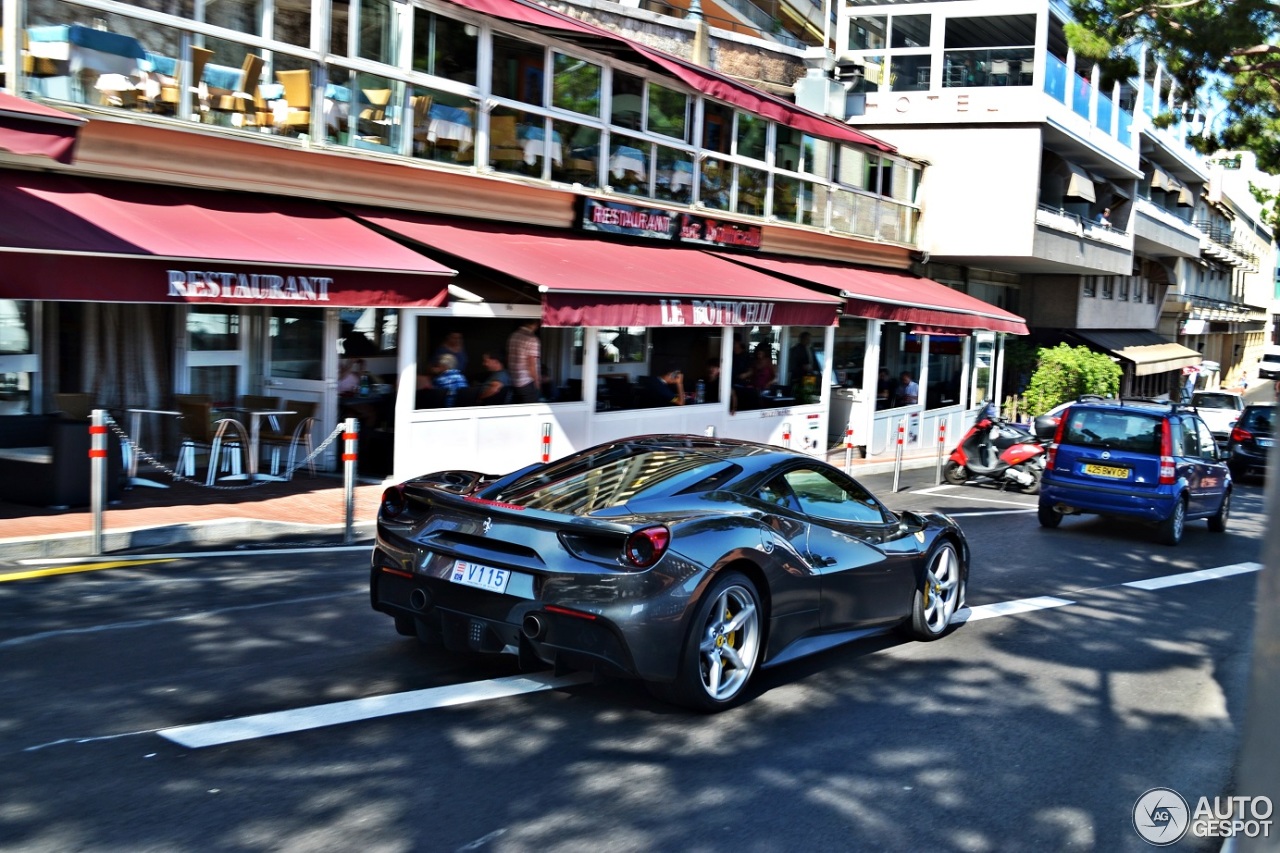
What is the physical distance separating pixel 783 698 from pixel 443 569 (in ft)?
6.18

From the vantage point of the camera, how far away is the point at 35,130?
9945 mm

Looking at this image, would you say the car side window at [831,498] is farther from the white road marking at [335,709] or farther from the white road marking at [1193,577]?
the white road marking at [1193,577]

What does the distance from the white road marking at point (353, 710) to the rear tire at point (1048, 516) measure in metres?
9.98

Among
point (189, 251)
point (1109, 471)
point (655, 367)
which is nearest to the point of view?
point (189, 251)

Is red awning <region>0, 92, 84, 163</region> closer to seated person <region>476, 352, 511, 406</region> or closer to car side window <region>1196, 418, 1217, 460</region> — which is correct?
seated person <region>476, 352, 511, 406</region>

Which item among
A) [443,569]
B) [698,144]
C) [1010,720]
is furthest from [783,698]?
[698,144]

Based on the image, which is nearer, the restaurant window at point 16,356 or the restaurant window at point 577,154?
the restaurant window at point 16,356

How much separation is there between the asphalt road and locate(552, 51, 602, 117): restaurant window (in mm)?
10724

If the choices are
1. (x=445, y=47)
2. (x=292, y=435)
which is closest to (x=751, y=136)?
(x=445, y=47)

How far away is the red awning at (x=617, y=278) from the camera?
1448cm

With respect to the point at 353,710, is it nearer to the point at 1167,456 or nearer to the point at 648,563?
the point at 648,563

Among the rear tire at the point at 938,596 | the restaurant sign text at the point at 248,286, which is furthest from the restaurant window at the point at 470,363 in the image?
the rear tire at the point at 938,596

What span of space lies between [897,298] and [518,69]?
30.5 ft

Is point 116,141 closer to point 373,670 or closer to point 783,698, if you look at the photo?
point 373,670
